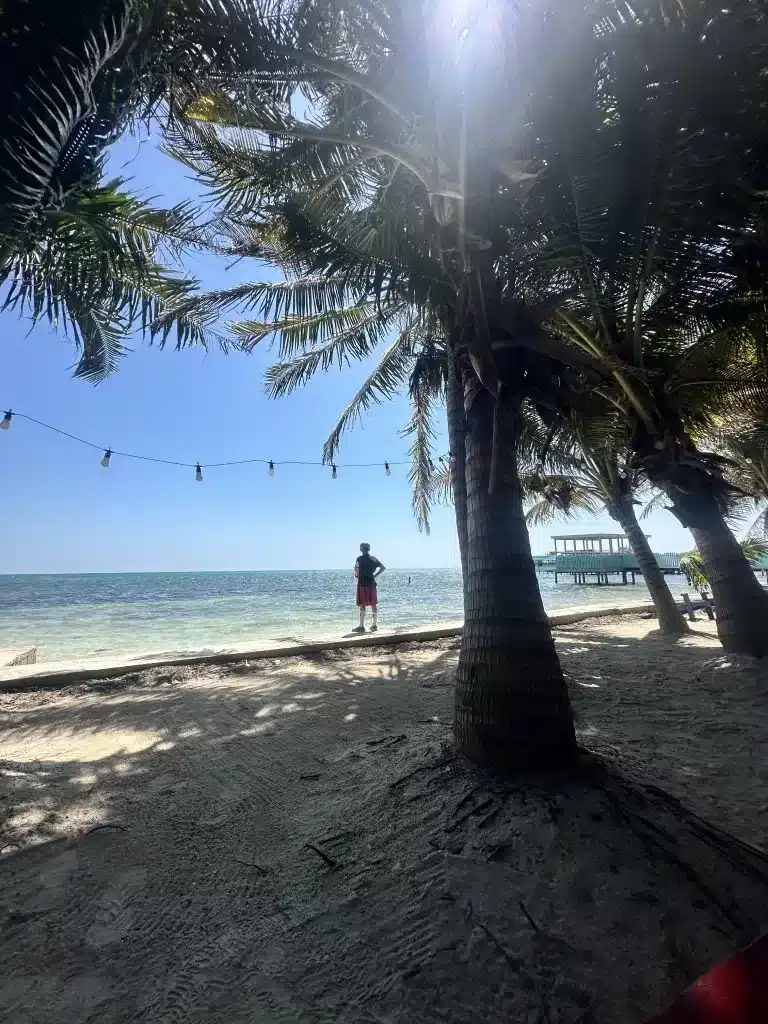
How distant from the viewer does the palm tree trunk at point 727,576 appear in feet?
17.6

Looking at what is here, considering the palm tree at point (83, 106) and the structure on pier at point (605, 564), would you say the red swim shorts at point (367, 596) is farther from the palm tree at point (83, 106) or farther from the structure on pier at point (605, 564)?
the structure on pier at point (605, 564)

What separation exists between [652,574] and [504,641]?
7282mm

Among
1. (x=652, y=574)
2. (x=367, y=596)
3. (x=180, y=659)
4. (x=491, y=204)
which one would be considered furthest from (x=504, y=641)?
(x=367, y=596)

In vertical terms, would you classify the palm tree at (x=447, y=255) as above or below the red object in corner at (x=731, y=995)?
above

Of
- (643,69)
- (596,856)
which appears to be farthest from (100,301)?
(596,856)

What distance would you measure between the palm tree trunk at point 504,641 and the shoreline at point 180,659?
17.4 ft

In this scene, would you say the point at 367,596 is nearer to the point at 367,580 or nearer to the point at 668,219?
the point at 367,580

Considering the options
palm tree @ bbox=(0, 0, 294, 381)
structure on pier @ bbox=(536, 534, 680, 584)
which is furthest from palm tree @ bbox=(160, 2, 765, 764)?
structure on pier @ bbox=(536, 534, 680, 584)

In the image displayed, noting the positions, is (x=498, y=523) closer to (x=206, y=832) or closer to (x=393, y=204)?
(x=206, y=832)

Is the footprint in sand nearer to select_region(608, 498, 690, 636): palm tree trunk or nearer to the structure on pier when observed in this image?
select_region(608, 498, 690, 636): palm tree trunk

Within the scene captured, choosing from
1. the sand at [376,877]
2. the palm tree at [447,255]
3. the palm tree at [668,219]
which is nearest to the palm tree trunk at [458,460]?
the palm tree at [447,255]

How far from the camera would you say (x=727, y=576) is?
5.50 meters

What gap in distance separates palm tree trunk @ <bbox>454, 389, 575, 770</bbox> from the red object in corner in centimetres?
191

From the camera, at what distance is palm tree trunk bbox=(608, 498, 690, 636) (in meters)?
8.34
